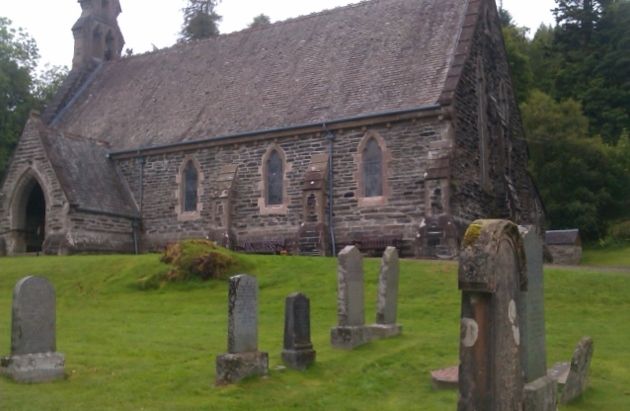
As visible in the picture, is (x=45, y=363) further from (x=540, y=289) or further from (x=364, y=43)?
(x=364, y=43)

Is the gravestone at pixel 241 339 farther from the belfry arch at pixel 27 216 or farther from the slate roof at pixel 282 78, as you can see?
the belfry arch at pixel 27 216

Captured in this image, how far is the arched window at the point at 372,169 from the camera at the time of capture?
25.3 m

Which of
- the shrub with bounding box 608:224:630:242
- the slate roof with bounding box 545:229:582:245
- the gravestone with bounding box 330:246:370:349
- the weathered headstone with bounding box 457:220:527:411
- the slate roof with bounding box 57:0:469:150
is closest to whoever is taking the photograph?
Answer: the weathered headstone with bounding box 457:220:527:411

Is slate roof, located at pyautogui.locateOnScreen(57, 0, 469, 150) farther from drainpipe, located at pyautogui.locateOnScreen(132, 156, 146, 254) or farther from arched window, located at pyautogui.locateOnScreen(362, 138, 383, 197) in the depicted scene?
arched window, located at pyautogui.locateOnScreen(362, 138, 383, 197)

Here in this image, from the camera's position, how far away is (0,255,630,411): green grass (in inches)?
369

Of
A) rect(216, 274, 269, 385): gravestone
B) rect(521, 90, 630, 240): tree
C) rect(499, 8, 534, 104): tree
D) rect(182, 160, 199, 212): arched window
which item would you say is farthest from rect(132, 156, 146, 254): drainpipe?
rect(499, 8, 534, 104): tree

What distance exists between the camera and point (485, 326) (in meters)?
6.20

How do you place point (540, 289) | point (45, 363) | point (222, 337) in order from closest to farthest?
point (540, 289) < point (45, 363) < point (222, 337)

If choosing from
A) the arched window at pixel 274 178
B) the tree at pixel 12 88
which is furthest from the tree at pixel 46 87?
the arched window at pixel 274 178

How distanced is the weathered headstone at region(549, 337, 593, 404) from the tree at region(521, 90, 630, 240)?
30134 mm

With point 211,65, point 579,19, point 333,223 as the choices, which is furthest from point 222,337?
point 579,19

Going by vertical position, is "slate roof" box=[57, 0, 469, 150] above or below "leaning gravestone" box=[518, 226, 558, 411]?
above

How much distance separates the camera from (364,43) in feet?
95.2

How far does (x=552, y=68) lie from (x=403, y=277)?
41.2 m
